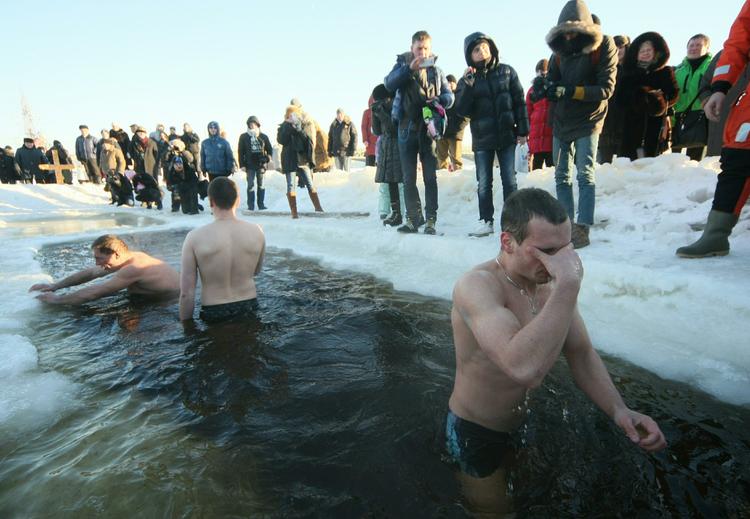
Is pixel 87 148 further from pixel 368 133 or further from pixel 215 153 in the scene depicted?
pixel 368 133

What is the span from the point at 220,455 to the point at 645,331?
2653mm

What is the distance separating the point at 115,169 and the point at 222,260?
13343mm

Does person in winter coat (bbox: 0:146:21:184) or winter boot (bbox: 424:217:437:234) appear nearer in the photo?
winter boot (bbox: 424:217:437:234)

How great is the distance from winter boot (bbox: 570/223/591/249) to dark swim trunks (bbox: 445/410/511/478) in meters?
3.00

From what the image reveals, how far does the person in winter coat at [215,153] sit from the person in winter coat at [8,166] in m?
13.6

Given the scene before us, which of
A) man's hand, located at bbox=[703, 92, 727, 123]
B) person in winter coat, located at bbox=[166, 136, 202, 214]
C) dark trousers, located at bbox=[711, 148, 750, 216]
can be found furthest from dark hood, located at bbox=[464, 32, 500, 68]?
person in winter coat, located at bbox=[166, 136, 202, 214]

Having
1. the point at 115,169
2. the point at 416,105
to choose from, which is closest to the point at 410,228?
the point at 416,105

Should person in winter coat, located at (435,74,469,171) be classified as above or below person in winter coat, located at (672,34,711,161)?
below

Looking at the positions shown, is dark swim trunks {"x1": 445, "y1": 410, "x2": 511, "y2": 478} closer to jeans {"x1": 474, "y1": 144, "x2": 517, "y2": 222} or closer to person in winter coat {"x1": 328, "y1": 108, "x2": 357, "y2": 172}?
jeans {"x1": 474, "y1": 144, "x2": 517, "y2": 222}

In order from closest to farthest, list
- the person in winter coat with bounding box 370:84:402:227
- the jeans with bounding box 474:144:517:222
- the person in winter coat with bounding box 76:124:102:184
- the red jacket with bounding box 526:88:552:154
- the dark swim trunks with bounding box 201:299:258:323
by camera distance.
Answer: the dark swim trunks with bounding box 201:299:258:323
the jeans with bounding box 474:144:517:222
the person in winter coat with bounding box 370:84:402:227
the red jacket with bounding box 526:88:552:154
the person in winter coat with bounding box 76:124:102:184

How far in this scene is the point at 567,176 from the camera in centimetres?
446

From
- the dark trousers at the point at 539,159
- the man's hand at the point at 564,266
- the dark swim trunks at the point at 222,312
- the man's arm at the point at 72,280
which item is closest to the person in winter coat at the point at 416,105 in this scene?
the dark trousers at the point at 539,159

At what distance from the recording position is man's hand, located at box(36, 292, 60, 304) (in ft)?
13.5

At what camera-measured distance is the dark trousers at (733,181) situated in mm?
3123
